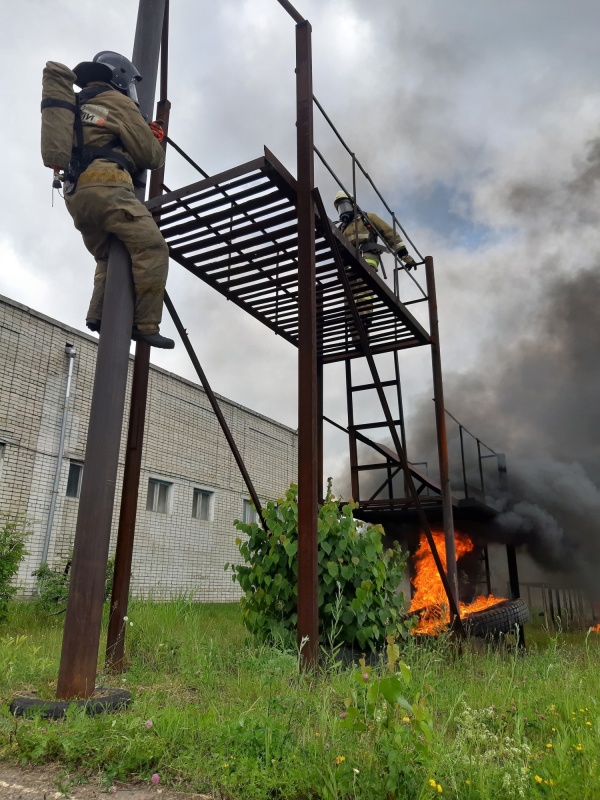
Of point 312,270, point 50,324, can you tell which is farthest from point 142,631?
point 50,324

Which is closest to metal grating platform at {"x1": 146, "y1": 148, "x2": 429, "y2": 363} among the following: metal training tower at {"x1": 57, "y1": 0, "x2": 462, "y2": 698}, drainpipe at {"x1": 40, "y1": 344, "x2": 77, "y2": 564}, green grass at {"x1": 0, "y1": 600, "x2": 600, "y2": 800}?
metal training tower at {"x1": 57, "y1": 0, "x2": 462, "y2": 698}

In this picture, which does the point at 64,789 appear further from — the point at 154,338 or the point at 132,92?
the point at 132,92

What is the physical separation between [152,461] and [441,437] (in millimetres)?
9307

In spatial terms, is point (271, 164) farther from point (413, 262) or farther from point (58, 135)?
point (413, 262)

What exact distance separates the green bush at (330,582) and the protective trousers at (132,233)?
2635 millimetres

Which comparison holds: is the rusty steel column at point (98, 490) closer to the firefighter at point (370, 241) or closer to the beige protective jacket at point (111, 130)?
the beige protective jacket at point (111, 130)

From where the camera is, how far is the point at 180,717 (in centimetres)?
271

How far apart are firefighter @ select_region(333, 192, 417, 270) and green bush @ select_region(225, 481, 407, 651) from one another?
13.1 feet

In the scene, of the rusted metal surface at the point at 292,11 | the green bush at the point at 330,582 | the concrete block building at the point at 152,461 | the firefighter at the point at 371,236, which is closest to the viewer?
the green bush at the point at 330,582

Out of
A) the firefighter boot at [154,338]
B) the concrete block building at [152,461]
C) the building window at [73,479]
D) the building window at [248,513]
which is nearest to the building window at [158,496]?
the concrete block building at [152,461]

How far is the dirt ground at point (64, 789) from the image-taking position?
2070mm

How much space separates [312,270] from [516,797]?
4.11 metres

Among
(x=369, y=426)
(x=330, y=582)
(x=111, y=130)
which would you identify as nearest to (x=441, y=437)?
(x=369, y=426)

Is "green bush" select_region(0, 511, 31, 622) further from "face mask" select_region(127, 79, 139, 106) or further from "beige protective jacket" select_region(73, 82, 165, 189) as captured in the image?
"face mask" select_region(127, 79, 139, 106)
